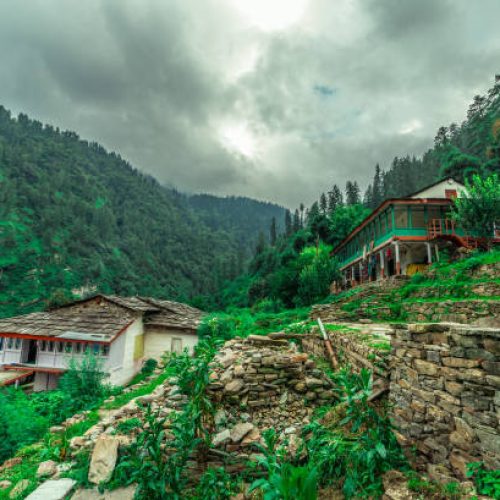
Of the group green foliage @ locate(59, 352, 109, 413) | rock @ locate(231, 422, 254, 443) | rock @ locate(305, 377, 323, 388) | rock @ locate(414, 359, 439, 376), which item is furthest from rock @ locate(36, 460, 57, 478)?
rock @ locate(414, 359, 439, 376)

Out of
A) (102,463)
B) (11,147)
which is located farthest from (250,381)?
Answer: (11,147)

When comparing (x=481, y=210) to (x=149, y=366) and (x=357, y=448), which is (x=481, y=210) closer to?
(x=357, y=448)

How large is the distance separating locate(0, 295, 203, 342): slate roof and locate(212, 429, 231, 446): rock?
43.3 ft

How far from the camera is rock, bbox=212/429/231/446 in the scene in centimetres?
542

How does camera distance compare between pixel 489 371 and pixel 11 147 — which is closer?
pixel 489 371

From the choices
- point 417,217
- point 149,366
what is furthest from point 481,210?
point 149,366

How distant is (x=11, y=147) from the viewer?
99.6 m

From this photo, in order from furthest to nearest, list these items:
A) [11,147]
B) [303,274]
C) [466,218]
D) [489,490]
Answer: [11,147] < [303,274] < [466,218] < [489,490]

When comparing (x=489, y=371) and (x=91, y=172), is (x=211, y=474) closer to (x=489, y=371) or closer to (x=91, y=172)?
(x=489, y=371)

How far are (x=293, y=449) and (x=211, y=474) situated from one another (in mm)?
1534

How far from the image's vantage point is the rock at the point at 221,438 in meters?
5.42

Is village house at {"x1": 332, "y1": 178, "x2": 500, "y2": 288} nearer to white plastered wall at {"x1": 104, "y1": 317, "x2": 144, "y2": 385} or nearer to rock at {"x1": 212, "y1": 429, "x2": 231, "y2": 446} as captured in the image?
rock at {"x1": 212, "y1": 429, "x2": 231, "y2": 446}

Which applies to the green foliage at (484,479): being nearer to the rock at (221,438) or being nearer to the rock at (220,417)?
the rock at (221,438)

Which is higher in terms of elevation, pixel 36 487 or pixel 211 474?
pixel 211 474
